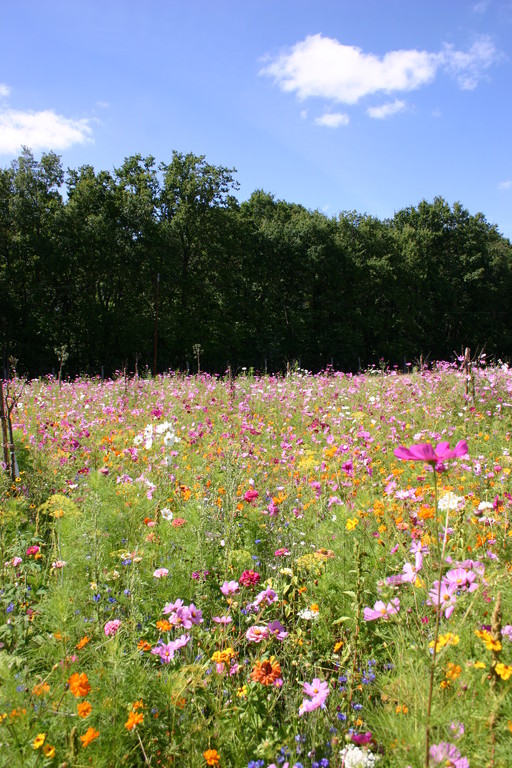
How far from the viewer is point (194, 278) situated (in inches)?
982

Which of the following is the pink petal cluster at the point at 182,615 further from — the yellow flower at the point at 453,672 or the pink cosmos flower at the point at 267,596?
the yellow flower at the point at 453,672

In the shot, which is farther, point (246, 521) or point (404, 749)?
point (246, 521)

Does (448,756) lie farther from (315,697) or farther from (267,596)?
(267,596)

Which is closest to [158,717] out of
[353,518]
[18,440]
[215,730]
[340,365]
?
[215,730]

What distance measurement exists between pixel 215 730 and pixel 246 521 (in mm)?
1496

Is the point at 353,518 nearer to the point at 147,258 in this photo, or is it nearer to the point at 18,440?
the point at 18,440

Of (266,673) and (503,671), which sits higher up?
(503,671)

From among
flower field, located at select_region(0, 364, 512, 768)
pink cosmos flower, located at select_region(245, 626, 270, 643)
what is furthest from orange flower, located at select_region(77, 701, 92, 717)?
pink cosmos flower, located at select_region(245, 626, 270, 643)

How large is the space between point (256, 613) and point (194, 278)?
23790mm

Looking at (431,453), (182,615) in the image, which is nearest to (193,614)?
(182,615)

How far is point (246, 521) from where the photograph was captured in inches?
117

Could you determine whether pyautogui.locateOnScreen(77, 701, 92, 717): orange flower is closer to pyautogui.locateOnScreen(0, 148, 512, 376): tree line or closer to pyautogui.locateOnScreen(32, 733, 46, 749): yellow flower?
pyautogui.locateOnScreen(32, 733, 46, 749): yellow flower

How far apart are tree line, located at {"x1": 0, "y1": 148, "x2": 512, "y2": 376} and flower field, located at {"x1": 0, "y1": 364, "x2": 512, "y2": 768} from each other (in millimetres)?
14217

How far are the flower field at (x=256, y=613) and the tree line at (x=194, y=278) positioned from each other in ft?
46.6
